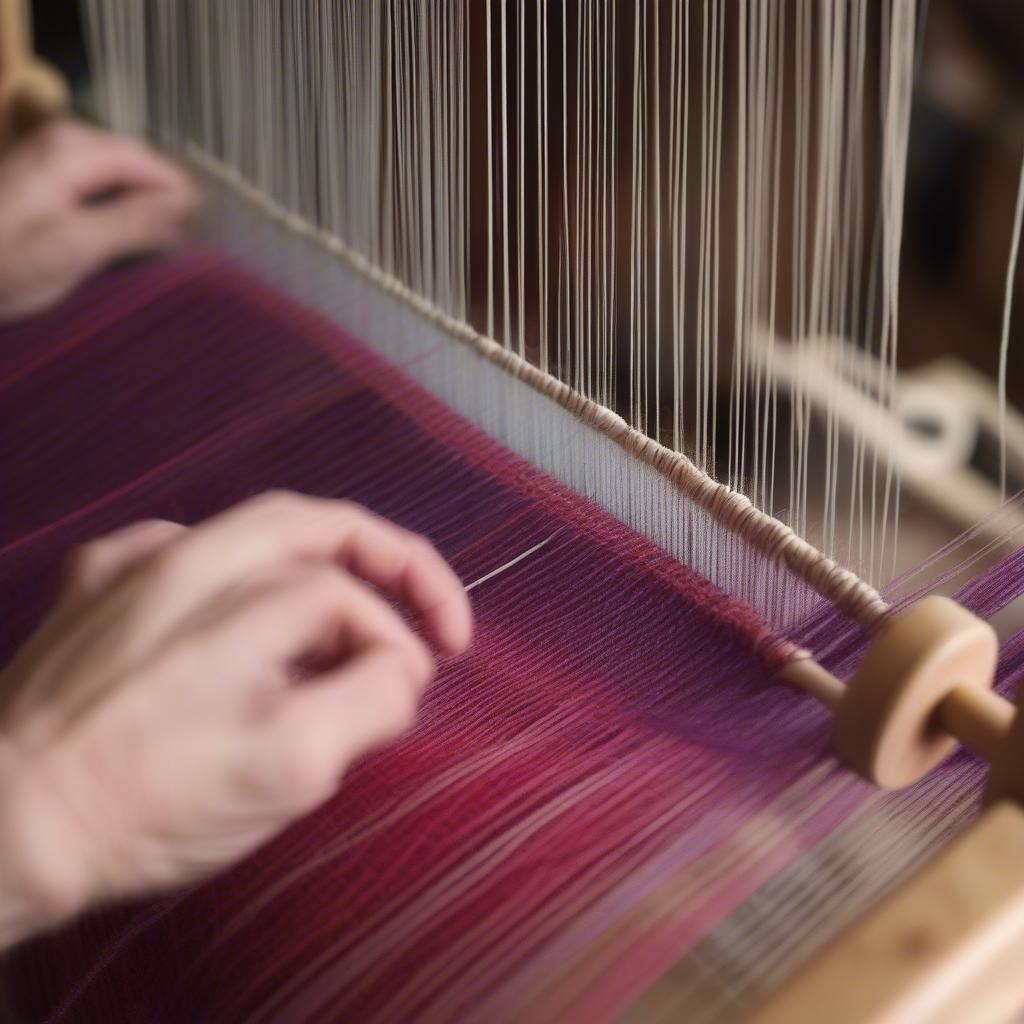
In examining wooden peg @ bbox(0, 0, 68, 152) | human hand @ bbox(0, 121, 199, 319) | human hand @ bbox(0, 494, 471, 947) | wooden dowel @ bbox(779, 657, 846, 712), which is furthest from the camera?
wooden peg @ bbox(0, 0, 68, 152)

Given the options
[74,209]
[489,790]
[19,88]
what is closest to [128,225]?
[74,209]

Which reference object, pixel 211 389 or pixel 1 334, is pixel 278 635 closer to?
pixel 211 389

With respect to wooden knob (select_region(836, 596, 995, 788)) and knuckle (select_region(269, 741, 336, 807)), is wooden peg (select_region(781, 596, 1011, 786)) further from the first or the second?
knuckle (select_region(269, 741, 336, 807))

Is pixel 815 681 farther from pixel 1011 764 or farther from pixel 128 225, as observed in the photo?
pixel 128 225

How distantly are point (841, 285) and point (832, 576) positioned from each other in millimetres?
179

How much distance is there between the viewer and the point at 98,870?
435mm

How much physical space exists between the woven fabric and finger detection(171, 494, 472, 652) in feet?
0.26

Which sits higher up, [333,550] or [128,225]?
[333,550]

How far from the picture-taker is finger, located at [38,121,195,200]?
1.17 metres

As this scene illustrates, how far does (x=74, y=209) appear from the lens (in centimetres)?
118

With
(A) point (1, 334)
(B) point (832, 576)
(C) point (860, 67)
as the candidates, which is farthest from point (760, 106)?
(A) point (1, 334)

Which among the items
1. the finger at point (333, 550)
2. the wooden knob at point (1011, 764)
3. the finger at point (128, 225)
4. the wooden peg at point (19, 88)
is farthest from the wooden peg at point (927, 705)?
the wooden peg at point (19, 88)

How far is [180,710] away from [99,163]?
91 cm

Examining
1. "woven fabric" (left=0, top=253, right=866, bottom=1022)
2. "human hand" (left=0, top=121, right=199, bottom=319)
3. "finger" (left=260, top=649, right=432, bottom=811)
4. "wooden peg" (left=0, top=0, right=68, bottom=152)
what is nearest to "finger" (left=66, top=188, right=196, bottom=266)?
"human hand" (left=0, top=121, right=199, bottom=319)
